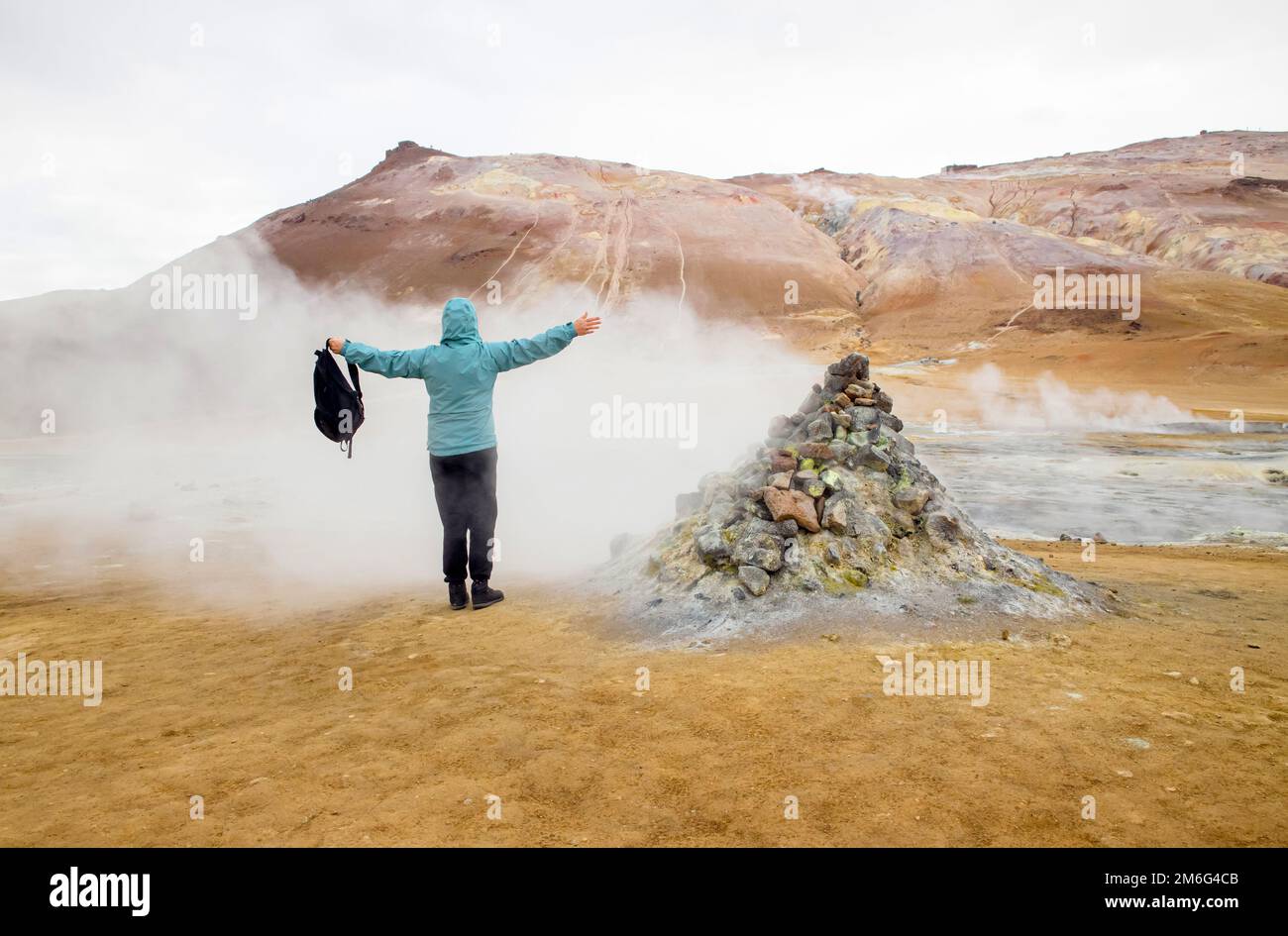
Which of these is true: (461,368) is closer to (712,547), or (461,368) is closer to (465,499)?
(465,499)

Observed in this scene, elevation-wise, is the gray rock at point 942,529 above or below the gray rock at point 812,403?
below

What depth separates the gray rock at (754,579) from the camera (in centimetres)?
445

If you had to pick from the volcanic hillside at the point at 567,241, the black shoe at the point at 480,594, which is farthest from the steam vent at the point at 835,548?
the volcanic hillside at the point at 567,241

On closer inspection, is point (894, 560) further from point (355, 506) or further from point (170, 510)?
point (170, 510)

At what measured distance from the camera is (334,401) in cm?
491

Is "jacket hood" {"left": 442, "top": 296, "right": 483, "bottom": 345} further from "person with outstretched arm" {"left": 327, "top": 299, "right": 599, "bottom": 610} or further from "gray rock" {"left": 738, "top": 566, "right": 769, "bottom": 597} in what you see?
"gray rock" {"left": 738, "top": 566, "right": 769, "bottom": 597}

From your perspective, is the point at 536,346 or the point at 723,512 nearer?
the point at 536,346

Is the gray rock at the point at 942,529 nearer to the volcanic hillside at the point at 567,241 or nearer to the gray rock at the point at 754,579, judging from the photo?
the gray rock at the point at 754,579

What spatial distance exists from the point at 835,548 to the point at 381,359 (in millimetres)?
2881

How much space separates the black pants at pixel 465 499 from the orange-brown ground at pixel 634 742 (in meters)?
0.51

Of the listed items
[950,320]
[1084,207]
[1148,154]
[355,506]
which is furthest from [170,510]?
[1148,154]

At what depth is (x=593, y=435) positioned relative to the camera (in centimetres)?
1251

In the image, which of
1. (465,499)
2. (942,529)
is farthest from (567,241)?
(942,529)

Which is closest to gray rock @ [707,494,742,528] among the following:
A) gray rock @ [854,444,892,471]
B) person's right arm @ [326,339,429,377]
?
gray rock @ [854,444,892,471]
